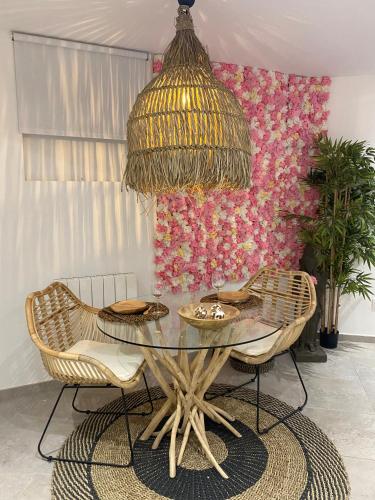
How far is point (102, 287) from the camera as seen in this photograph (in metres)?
2.92

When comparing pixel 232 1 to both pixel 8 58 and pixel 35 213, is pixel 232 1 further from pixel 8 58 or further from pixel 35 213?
pixel 35 213

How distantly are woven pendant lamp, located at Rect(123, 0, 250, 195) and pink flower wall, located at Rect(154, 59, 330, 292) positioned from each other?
4.58ft

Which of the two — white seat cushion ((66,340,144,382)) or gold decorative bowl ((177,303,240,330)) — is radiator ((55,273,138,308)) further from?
gold decorative bowl ((177,303,240,330))

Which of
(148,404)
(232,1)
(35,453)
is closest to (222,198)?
(232,1)

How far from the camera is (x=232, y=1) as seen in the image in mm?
2113

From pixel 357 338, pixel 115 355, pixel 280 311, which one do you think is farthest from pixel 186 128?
pixel 357 338

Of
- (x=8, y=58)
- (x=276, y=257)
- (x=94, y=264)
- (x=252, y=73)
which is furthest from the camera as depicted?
(x=276, y=257)

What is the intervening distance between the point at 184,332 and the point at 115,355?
0.52 meters

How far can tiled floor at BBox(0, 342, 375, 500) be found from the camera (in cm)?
196

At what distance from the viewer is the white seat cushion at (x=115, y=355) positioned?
207 cm

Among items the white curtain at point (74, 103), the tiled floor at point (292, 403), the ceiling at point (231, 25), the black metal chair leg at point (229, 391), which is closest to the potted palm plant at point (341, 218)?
the tiled floor at point (292, 403)

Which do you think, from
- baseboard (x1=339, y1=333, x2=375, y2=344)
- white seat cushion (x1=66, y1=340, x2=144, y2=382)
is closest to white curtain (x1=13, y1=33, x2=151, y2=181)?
white seat cushion (x1=66, y1=340, x2=144, y2=382)

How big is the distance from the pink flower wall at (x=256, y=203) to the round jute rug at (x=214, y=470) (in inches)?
51.1

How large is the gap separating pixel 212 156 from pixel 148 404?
6.01 feet
